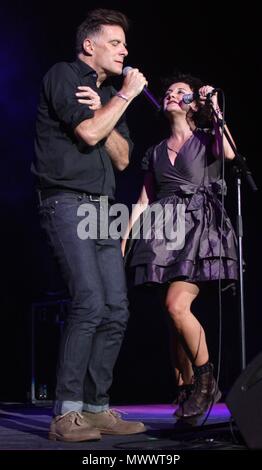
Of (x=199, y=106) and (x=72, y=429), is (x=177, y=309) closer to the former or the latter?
(x=72, y=429)

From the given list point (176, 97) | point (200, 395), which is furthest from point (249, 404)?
point (176, 97)

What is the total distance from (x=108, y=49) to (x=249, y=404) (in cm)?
164

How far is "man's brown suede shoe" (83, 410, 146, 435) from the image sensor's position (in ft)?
8.94

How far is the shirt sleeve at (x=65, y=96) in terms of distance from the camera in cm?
268

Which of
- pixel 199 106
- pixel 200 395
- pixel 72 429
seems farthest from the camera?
pixel 199 106

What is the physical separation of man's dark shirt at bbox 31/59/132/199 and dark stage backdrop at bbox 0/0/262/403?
2273mm

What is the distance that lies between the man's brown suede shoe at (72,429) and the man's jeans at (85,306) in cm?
4

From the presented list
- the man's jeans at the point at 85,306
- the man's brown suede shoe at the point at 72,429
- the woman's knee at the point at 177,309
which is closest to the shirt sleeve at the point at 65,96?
the man's jeans at the point at 85,306

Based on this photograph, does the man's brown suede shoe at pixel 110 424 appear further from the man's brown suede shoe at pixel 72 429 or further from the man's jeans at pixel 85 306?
the man's brown suede shoe at pixel 72 429

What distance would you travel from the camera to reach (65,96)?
2711mm

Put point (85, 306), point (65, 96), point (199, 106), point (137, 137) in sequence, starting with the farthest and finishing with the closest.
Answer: point (137, 137) < point (199, 106) < point (65, 96) < point (85, 306)
